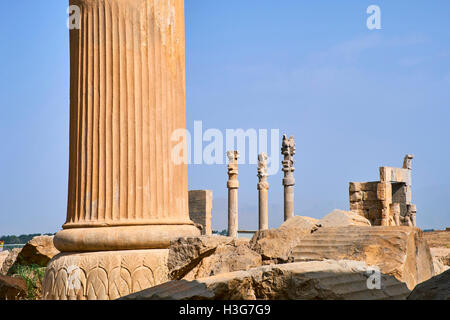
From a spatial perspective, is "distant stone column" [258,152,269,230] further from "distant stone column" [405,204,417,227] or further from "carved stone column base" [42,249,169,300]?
"carved stone column base" [42,249,169,300]

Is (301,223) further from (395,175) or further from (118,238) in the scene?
(395,175)

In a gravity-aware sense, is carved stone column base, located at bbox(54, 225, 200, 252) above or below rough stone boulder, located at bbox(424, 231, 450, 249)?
above

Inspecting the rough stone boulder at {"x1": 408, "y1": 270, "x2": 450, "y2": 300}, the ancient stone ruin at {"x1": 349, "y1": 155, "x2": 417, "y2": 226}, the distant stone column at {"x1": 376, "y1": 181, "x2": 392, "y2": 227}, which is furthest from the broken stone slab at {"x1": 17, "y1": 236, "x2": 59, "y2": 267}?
the distant stone column at {"x1": 376, "y1": 181, "x2": 392, "y2": 227}

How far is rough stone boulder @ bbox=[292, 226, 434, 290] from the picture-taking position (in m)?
4.33

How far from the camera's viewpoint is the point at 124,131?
15.6 ft

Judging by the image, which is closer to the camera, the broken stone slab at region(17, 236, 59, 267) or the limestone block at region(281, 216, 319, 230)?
the limestone block at region(281, 216, 319, 230)

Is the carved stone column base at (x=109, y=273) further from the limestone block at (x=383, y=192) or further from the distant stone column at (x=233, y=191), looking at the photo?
the distant stone column at (x=233, y=191)

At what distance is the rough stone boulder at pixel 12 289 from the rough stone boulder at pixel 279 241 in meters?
3.03

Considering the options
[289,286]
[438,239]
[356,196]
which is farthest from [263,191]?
[289,286]

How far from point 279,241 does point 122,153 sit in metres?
1.65

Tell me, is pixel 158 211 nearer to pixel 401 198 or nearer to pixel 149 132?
pixel 149 132

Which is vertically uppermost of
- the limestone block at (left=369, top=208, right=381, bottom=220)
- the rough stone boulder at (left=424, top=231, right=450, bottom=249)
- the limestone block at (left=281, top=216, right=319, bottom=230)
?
the limestone block at (left=281, top=216, right=319, bottom=230)

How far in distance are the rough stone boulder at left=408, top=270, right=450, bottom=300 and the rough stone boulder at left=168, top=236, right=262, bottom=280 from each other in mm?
2060
